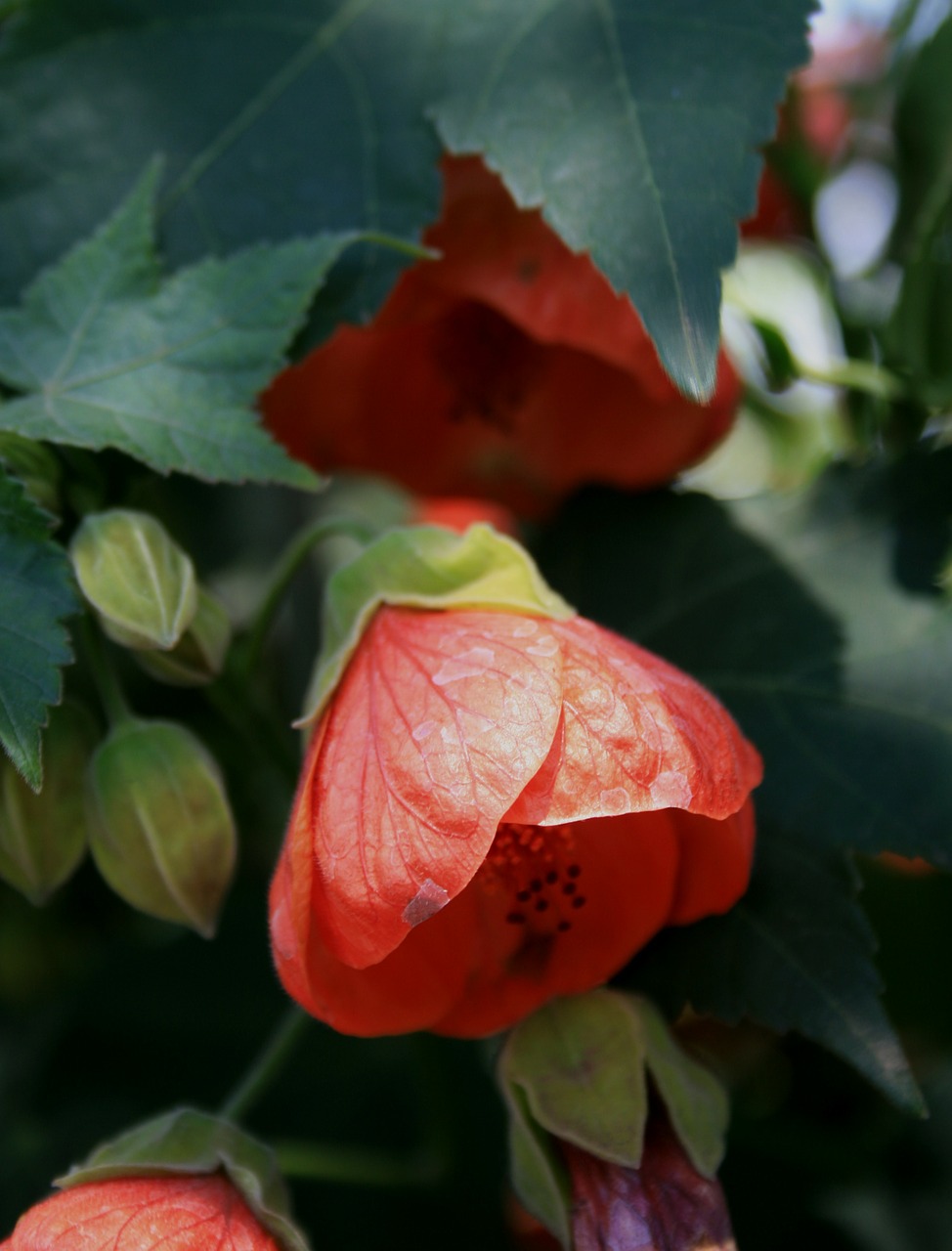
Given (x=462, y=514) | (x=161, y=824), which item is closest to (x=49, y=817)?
(x=161, y=824)

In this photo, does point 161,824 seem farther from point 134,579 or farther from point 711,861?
point 711,861

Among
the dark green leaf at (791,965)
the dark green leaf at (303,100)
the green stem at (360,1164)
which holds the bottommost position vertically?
the green stem at (360,1164)

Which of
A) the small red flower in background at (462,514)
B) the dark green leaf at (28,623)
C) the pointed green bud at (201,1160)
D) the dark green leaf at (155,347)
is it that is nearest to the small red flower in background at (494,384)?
the small red flower in background at (462,514)

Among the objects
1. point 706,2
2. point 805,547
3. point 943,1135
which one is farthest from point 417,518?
point 943,1135

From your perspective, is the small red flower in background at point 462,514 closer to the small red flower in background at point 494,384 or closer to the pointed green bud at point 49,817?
the small red flower in background at point 494,384

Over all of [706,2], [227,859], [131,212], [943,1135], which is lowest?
[943,1135]

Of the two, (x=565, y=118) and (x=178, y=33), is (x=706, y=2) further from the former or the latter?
(x=178, y=33)

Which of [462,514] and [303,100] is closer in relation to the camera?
[303,100]
